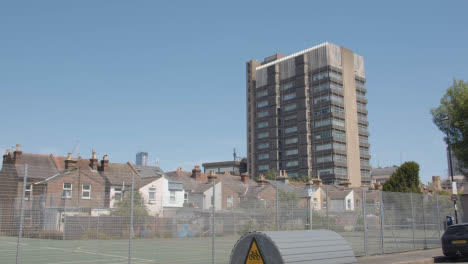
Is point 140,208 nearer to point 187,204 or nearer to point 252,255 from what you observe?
point 187,204

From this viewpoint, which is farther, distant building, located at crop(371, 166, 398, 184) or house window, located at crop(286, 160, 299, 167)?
distant building, located at crop(371, 166, 398, 184)

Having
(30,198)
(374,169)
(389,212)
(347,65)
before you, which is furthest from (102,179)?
(374,169)

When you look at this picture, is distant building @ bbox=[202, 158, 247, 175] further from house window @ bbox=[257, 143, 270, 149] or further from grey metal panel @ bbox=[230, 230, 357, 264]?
grey metal panel @ bbox=[230, 230, 357, 264]

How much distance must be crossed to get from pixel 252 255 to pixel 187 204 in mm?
12198

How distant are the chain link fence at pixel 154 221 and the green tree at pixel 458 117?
24.9 feet

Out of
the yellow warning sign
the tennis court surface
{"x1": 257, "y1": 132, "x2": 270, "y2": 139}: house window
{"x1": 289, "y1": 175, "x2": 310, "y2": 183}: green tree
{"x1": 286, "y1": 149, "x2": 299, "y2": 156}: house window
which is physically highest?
{"x1": 257, "y1": 132, "x2": 270, "y2": 139}: house window

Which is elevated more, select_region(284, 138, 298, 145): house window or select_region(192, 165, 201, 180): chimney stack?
select_region(284, 138, 298, 145): house window

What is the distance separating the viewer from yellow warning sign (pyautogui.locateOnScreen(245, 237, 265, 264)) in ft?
23.5

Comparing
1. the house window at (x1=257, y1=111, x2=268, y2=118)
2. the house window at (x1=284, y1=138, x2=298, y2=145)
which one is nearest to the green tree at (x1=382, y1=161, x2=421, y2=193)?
the house window at (x1=284, y1=138, x2=298, y2=145)

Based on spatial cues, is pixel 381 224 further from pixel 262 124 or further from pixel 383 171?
pixel 383 171

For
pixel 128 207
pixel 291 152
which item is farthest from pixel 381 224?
pixel 291 152

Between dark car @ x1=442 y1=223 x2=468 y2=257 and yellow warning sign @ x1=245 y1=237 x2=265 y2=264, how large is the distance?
42.6 ft

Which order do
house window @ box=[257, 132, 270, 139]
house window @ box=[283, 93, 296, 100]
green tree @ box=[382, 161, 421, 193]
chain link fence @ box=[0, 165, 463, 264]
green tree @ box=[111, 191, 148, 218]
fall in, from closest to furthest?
1. chain link fence @ box=[0, 165, 463, 264]
2. green tree @ box=[111, 191, 148, 218]
3. green tree @ box=[382, 161, 421, 193]
4. house window @ box=[283, 93, 296, 100]
5. house window @ box=[257, 132, 270, 139]

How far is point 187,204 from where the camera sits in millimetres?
19203
